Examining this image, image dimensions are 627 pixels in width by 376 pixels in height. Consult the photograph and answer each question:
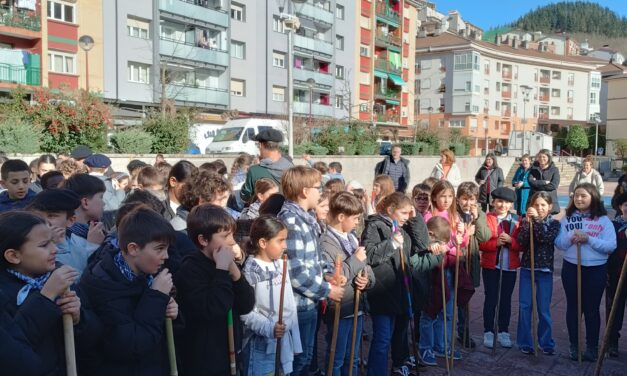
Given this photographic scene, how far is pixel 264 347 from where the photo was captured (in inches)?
155

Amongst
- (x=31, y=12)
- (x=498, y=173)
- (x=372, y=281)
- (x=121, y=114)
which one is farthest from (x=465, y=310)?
(x=31, y=12)

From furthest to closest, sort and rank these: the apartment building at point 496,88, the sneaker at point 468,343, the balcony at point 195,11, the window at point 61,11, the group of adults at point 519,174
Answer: the apartment building at point 496,88
the balcony at point 195,11
the window at point 61,11
the group of adults at point 519,174
the sneaker at point 468,343

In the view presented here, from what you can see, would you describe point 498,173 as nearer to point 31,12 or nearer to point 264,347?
point 264,347

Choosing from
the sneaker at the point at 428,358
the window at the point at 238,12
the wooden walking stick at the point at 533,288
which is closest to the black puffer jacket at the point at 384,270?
the sneaker at the point at 428,358

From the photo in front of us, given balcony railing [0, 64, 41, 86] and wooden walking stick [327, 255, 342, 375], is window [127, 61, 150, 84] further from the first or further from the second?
wooden walking stick [327, 255, 342, 375]

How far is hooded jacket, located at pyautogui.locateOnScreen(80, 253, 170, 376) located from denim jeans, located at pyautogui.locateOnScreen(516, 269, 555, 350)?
415 cm

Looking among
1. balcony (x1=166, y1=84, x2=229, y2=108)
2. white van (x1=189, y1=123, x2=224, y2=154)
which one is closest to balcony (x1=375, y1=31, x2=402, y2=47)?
balcony (x1=166, y1=84, x2=229, y2=108)

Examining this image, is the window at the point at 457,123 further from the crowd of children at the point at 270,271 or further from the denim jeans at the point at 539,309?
the denim jeans at the point at 539,309

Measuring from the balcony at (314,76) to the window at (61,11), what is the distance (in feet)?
56.4

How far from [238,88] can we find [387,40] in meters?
18.8

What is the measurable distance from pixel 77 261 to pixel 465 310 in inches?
152

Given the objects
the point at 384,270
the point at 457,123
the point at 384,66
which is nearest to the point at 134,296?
the point at 384,270

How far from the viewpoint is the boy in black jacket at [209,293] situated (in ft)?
10.6

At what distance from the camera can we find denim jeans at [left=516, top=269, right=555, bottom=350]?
5.67 m
